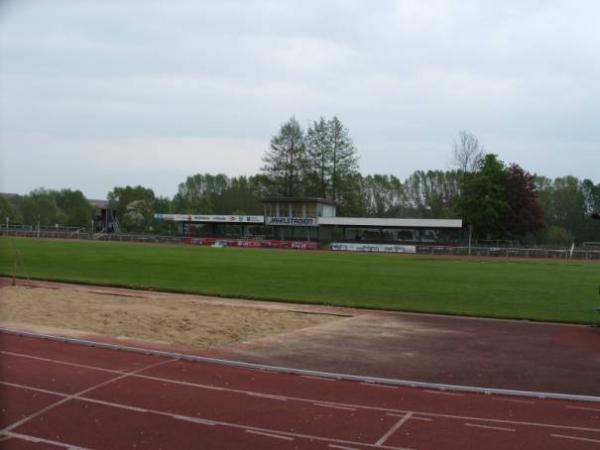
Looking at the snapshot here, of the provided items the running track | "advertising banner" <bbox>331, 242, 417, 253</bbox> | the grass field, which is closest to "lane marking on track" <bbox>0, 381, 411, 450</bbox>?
the running track

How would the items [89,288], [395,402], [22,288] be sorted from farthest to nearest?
[89,288] < [22,288] < [395,402]

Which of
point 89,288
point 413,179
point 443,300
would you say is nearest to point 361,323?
point 443,300

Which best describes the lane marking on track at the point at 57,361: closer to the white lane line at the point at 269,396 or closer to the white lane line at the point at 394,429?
the white lane line at the point at 269,396

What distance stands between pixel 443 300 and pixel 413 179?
112 metres

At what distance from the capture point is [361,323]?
61.0 feet

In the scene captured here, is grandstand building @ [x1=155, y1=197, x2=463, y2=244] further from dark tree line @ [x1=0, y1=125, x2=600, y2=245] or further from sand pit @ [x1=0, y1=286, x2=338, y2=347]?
sand pit @ [x1=0, y1=286, x2=338, y2=347]

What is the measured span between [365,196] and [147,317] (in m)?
106

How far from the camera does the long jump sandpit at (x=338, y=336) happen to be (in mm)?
12312

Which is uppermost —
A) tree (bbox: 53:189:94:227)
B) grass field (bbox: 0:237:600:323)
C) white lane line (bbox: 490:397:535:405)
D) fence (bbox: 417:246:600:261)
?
tree (bbox: 53:189:94:227)

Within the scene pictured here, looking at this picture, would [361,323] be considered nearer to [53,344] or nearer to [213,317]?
[213,317]

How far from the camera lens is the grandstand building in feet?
275

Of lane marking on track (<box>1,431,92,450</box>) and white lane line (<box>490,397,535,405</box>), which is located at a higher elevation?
white lane line (<box>490,397,535,405</box>)

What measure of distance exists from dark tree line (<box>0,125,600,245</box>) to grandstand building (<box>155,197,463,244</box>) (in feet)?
13.3

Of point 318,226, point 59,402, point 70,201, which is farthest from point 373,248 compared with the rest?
point 70,201
